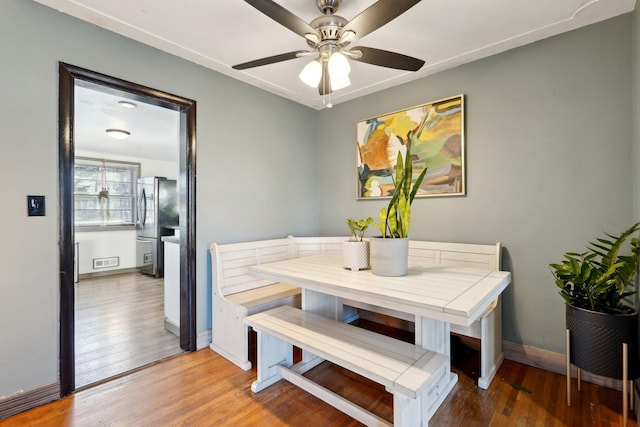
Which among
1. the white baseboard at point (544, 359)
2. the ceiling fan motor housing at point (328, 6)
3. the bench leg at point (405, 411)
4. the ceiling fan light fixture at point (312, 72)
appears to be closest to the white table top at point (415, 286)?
the bench leg at point (405, 411)

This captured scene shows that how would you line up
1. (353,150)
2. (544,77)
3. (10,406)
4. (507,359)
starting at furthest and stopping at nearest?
1. (353,150)
2. (507,359)
3. (544,77)
4. (10,406)

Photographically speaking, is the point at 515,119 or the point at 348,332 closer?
the point at 348,332

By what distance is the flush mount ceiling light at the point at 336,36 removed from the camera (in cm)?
138

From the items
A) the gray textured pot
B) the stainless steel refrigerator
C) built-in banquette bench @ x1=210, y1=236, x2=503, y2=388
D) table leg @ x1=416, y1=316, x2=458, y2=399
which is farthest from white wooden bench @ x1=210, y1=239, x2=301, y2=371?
the stainless steel refrigerator

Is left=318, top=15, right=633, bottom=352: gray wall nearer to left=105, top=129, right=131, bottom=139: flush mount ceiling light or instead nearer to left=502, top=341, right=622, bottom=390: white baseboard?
left=502, top=341, right=622, bottom=390: white baseboard

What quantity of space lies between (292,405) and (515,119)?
2574 mm

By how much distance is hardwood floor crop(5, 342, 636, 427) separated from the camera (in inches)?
Answer: 63.7

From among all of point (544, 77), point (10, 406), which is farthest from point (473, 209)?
point (10, 406)

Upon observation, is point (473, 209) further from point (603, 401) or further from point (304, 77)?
point (304, 77)

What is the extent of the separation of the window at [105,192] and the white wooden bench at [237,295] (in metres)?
4.30

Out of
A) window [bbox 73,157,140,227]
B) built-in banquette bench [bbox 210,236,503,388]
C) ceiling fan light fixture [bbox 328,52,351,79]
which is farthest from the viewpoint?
window [bbox 73,157,140,227]

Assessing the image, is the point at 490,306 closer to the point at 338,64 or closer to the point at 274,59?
the point at 338,64

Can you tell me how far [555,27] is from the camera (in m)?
2.00

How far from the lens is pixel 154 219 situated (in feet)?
17.3
